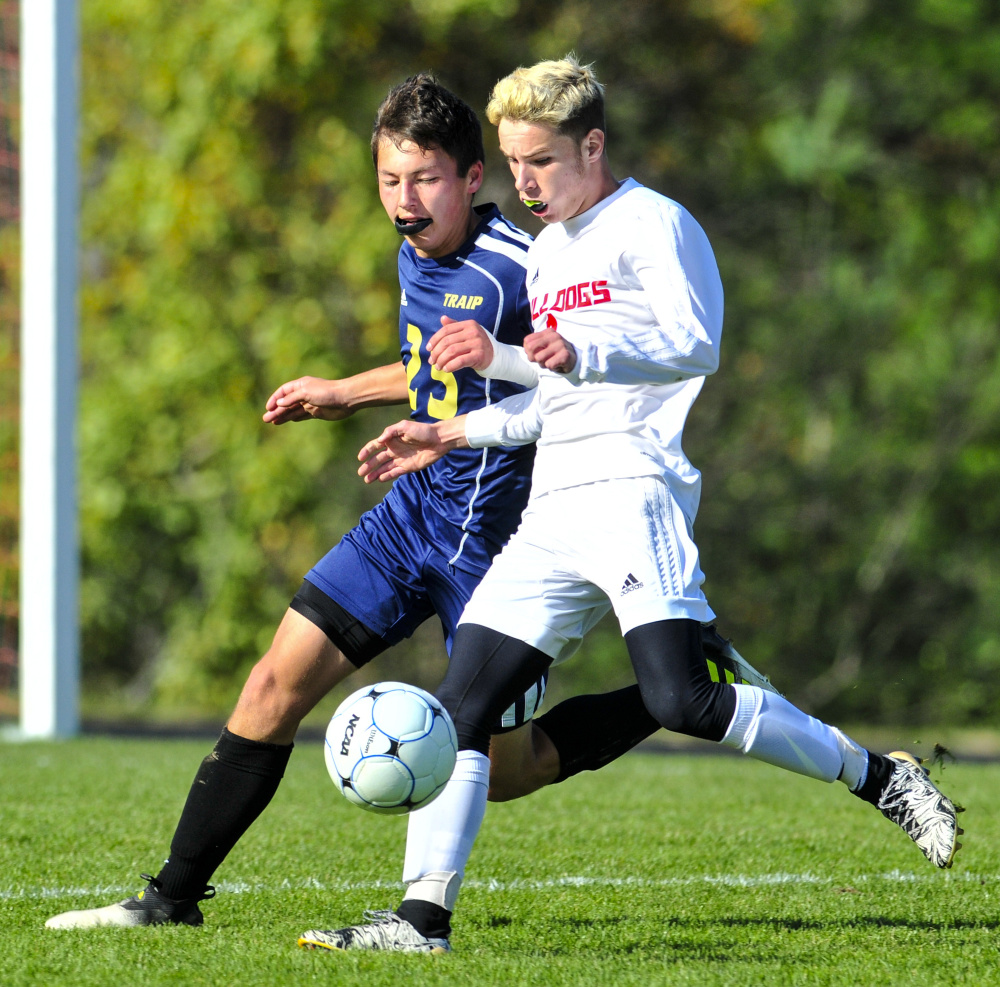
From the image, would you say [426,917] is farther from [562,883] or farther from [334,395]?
[334,395]

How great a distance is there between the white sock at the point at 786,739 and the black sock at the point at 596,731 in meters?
0.74

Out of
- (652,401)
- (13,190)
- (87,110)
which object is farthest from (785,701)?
(87,110)

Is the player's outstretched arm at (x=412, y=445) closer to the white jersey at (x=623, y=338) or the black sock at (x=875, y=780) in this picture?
the white jersey at (x=623, y=338)

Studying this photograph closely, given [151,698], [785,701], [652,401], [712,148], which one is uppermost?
[712,148]

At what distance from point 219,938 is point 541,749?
3.73 feet

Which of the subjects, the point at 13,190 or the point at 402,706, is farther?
the point at 13,190

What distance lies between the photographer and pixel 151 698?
17.3 metres

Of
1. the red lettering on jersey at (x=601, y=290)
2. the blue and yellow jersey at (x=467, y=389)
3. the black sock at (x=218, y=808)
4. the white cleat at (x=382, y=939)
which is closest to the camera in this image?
the white cleat at (x=382, y=939)

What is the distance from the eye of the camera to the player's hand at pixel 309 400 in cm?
421

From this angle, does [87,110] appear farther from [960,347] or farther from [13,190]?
[960,347]

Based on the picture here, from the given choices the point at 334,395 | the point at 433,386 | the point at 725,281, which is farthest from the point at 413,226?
the point at 725,281

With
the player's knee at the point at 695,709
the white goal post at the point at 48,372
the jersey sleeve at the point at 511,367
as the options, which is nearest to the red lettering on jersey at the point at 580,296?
the jersey sleeve at the point at 511,367

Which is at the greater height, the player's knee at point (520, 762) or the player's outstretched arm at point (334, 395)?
the player's outstretched arm at point (334, 395)

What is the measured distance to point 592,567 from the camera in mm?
3637
